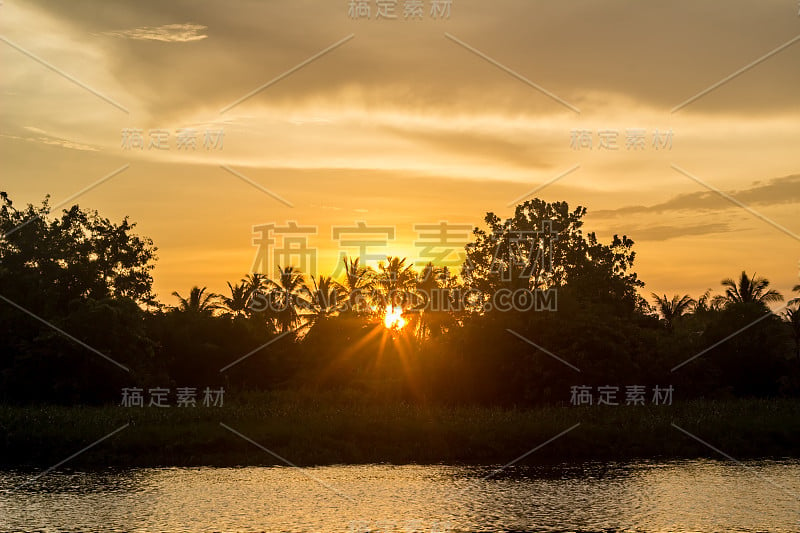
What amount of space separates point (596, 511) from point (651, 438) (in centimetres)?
1319

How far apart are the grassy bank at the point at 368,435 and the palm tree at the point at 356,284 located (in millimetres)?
24052

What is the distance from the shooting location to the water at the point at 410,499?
755 inches

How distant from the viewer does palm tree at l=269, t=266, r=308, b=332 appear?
5984 centimetres

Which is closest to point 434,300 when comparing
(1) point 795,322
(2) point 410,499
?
(1) point 795,322

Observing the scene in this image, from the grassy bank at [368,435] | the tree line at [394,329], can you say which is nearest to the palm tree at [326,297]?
the tree line at [394,329]

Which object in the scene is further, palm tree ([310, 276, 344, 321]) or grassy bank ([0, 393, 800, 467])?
palm tree ([310, 276, 344, 321])

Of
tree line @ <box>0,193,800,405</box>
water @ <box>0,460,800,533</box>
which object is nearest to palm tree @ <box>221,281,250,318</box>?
tree line @ <box>0,193,800,405</box>

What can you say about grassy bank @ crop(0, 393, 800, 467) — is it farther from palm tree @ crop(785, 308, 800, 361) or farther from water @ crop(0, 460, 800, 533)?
palm tree @ crop(785, 308, 800, 361)

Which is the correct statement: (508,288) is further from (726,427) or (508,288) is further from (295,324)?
(295,324)

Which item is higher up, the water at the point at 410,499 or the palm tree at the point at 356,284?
the palm tree at the point at 356,284

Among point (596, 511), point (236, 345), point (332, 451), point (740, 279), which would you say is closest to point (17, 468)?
point (332, 451)

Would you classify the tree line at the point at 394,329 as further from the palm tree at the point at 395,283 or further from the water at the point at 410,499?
the water at the point at 410,499

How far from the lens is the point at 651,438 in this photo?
32594 millimetres

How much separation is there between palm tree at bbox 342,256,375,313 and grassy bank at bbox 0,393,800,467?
24052 millimetres
